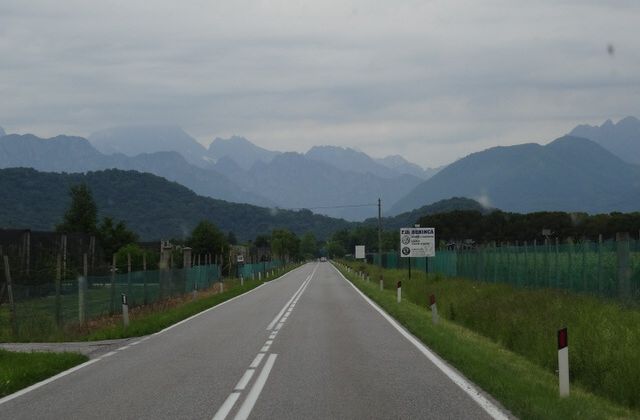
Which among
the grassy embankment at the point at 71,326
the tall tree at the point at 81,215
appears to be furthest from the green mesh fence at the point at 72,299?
the tall tree at the point at 81,215

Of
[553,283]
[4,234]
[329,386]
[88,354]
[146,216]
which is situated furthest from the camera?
[146,216]

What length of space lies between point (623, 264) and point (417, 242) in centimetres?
3399

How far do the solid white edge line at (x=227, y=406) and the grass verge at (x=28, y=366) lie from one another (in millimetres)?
3307

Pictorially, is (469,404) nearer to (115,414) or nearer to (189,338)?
(115,414)

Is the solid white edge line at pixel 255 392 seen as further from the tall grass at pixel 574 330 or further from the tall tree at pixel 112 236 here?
the tall tree at pixel 112 236

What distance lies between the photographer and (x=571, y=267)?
83.4 ft

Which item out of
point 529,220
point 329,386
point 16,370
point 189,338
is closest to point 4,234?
point 189,338

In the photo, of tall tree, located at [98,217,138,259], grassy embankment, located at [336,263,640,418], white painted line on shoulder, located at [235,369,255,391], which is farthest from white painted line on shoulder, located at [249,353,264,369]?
tall tree, located at [98,217,138,259]

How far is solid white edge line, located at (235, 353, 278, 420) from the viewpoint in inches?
412

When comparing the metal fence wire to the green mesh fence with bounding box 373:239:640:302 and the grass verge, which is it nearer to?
the grass verge

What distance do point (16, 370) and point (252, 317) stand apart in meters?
14.4

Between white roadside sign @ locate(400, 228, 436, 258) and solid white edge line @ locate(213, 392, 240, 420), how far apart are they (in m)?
42.4

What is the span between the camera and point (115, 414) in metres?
10.5

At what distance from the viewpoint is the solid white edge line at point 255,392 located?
10469mm
